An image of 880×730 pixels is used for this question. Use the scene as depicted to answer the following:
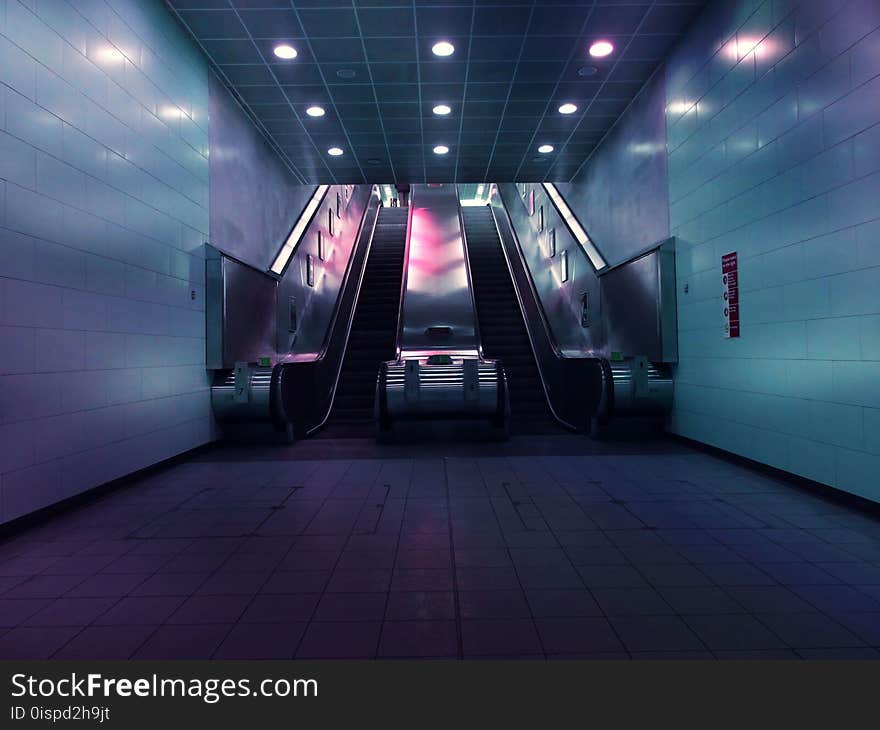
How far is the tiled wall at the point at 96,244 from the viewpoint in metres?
3.74

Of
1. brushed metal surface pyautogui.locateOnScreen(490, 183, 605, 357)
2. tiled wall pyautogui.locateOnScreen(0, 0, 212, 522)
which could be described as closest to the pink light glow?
brushed metal surface pyautogui.locateOnScreen(490, 183, 605, 357)

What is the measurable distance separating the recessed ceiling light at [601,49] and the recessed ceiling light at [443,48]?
159cm

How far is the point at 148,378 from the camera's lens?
17.7ft

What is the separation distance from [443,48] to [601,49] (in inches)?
70.8

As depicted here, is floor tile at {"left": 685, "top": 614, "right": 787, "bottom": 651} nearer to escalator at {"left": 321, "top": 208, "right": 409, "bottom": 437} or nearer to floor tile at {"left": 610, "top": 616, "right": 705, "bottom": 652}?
floor tile at {"left": 610, "top": 616, "right": 705, "bottom": 652}

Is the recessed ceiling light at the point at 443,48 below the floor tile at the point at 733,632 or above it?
above

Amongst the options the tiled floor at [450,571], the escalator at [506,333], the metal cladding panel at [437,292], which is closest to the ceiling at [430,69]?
the metal cladding panel at [437,292]

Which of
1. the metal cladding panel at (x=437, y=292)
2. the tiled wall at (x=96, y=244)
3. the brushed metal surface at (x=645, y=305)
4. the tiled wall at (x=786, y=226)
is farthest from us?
the metal cladding panel at (x=437, y=292)

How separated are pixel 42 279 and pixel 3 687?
2.94 meters

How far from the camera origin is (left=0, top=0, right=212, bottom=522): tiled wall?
374 centimetres

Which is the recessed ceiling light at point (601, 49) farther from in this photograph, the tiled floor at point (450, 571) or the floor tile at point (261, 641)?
the floor tile at point (261, 641)

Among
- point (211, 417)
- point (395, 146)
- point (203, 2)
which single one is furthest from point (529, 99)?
point (211, 417)

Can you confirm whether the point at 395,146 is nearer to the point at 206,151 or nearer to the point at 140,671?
the point at 206,151

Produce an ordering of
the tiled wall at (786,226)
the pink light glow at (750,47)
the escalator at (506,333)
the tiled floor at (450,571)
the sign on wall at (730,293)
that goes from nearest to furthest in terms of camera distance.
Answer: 1. the tiled floor at (450,571)
2. the tiled wall at (786,226)
3. the pink light glow at (750,47)
4. the sign on wall at (730,293)
5. the escalator at (506,333)
